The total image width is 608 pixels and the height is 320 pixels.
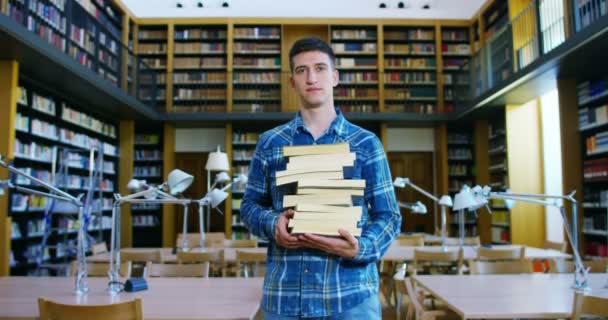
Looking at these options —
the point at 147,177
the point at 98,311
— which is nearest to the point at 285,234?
the point at 98,311

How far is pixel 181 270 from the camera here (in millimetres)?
3193

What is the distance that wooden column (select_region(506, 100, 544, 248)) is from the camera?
302 inches

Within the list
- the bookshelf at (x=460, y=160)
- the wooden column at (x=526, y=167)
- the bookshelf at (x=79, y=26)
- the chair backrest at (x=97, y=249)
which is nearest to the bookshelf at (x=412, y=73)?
the bookshelf at (x=460, y=160)

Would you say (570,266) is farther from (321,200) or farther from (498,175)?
(498,175)

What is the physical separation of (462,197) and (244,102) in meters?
7.15

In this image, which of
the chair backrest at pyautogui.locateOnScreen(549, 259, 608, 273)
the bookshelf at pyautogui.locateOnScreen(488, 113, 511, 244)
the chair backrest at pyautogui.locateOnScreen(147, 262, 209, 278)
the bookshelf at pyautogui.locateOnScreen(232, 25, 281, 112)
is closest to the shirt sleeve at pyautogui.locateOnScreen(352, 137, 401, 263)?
the chair backrest at pyautogui.locateOnScreen(147, 262, 209, 278)

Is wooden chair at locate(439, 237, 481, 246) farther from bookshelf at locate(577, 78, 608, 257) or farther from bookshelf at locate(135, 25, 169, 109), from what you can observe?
bookshelf at locate(135, 25, 169, 109)

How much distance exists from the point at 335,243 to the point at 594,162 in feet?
20.5

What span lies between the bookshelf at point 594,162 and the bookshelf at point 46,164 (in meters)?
6.54

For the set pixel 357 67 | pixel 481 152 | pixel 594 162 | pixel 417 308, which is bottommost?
pixel 417 308

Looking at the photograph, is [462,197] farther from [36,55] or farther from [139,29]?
[139,29]

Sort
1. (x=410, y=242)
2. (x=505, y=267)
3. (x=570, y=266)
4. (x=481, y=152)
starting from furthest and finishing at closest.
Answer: (x=481, y=152) → (x=410, y=242) → (x=570, y=266) → (x=505, y=267)

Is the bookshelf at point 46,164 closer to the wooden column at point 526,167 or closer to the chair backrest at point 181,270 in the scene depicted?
the chair backrest at point 181,270

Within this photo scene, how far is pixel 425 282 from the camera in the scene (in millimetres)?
2869
